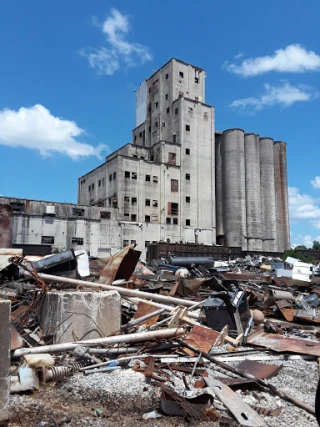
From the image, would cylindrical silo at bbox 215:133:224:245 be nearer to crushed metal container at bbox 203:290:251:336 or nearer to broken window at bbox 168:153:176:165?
broken window at bbox 168:153:176:165

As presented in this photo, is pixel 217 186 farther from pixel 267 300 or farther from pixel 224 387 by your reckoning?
pixel 224 387

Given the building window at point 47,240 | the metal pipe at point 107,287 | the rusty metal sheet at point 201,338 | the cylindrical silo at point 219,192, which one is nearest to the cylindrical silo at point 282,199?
the cylindrical silo at point 219,192

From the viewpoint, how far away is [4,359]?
3.23 metres

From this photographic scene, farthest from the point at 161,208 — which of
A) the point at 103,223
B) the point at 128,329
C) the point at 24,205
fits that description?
the point at 128,329

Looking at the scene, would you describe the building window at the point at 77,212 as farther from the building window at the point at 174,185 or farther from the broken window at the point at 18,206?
the building window at the point at 174,185

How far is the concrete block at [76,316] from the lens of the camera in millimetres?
5668

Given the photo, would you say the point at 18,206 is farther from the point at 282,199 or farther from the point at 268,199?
the point at 282,199

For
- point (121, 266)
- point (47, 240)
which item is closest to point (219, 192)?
point (47, 240)

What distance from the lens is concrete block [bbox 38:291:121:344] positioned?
18.6 ft

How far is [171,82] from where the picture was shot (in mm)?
51000

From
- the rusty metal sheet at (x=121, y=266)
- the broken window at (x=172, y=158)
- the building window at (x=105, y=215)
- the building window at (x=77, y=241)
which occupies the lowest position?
the rusty metal sheet at (x=121, y=266)

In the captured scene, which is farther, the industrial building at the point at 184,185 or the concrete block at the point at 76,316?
the industrial building at the point at 184,185

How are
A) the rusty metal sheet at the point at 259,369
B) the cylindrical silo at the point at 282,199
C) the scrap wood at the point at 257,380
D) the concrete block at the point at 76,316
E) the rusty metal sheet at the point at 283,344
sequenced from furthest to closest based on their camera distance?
1. the cylindrical silo at the point at 282,199
2. the rusty metal sheet at the point at 283,344
3. the concrete block at the point at 76,316
4. the rusty metal sheet at the point at 259,369
5. the scrap wood at the point at 257,380

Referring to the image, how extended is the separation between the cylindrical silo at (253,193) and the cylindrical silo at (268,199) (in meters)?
1.81
